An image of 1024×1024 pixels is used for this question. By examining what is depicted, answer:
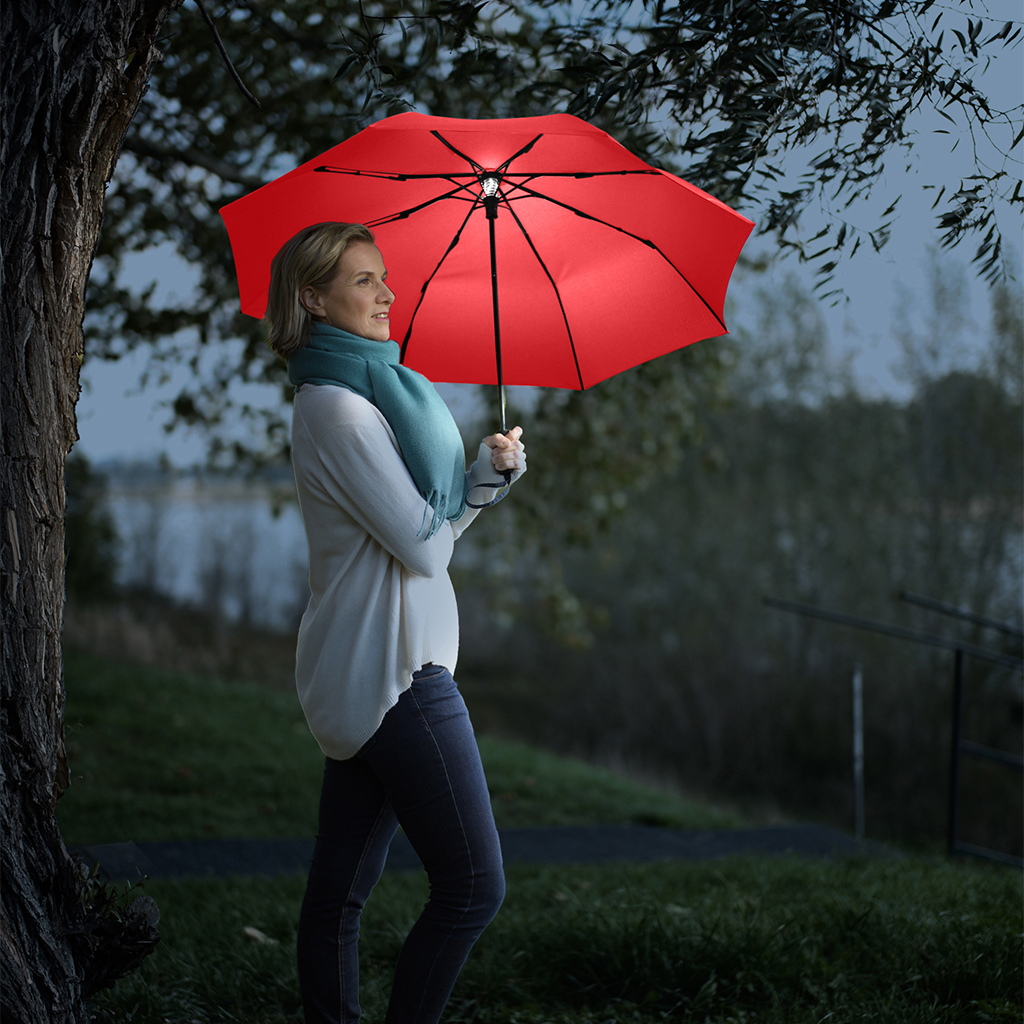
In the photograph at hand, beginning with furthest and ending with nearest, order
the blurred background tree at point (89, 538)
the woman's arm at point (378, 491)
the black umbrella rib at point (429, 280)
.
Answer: the blurred background tree at point (89, 538), the black umbrella rib at point (429, 280), the woman's arm at point (378, 491)

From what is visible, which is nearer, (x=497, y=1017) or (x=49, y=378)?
(x=49, y=378)

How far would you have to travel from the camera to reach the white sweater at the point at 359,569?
1778 mm

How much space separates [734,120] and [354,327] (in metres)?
1.28

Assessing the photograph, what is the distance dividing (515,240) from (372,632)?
1.13 m

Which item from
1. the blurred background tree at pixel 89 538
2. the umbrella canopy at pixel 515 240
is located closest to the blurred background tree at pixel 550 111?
the umbrella canopy at pixel 515 240

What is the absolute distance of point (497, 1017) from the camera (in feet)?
8.64

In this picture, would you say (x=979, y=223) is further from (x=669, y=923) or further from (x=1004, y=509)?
(x=1004, y=509)

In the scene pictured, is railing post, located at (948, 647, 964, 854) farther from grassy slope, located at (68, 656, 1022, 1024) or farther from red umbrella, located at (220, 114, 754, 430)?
red umbrella, located at (220, 114, 754, 430)

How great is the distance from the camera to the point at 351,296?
1920mm

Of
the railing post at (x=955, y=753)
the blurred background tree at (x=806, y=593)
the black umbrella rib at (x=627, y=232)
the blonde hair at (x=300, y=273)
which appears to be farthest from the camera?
the blurred background tree at (x=806, y=593)

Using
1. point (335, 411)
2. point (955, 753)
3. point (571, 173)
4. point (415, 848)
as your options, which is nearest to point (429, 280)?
point (571, 173)

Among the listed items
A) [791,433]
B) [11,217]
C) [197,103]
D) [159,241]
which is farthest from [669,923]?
[791,433]

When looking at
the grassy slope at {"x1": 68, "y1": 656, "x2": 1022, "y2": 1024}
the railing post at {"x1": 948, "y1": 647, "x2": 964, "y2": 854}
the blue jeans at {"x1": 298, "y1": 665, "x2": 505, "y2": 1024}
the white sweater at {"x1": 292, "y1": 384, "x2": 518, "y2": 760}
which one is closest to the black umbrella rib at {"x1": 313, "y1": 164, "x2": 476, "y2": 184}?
the white sweater at {"x1": 292, "y1": 384, "x2": 518, "y2": 760}

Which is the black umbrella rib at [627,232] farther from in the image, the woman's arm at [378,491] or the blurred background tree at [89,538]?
the blurred background tree at [89,538]
